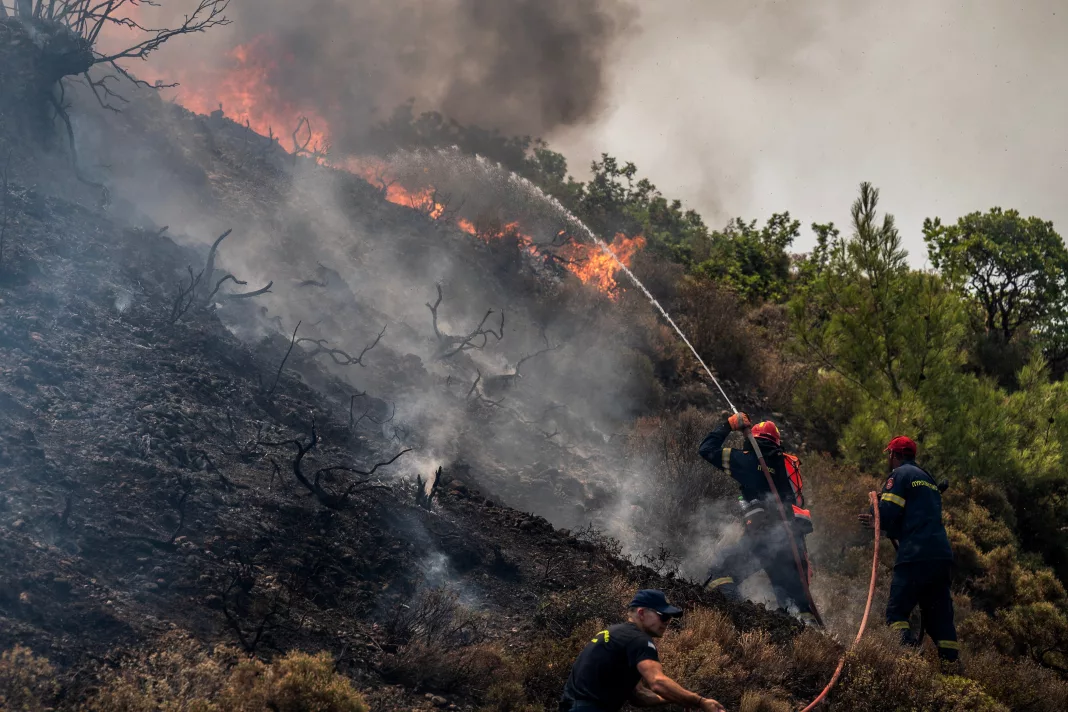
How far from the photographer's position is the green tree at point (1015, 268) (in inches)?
758

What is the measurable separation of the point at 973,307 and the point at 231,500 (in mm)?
17973

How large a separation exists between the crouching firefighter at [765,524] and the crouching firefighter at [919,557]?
28.4 inches

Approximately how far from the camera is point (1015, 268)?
19500 millimetres

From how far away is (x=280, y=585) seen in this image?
6.36 meters

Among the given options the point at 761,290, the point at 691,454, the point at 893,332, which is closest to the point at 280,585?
the point at 691,454

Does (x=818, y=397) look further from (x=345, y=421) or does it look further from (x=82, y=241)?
(x=82, y=241)

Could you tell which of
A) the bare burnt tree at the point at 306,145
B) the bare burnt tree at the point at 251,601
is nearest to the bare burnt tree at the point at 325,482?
the bare burnt tree at the point at 251,601

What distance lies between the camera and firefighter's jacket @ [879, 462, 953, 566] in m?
6.93

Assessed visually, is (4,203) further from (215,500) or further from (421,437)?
(215,500)

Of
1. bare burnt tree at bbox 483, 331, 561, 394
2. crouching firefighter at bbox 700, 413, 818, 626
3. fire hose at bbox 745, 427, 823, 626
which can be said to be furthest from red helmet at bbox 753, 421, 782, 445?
bare burnt tree at bbox 483, 331, 561, 394

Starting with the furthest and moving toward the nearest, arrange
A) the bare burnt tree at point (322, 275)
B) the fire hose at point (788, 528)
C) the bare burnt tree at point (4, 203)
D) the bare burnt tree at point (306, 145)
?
1. the bare burnt tree at point (306, 145)
2. the bare burnt tree at point (322, 275)
3. the bare burnt tree at point (4, 203)
4. the fire hose at point (788, 528)

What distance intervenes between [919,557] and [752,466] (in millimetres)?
1647

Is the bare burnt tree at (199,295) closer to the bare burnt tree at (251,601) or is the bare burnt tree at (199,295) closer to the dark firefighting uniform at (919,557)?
the bare burnt tree at (251,601)

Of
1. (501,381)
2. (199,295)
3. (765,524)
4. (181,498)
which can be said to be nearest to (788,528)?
(765,524)
